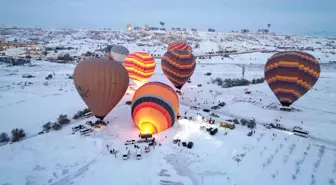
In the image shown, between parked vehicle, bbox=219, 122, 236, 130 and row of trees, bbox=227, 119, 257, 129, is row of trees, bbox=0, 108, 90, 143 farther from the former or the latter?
row of trees, bbox=227, 119, 257, 129

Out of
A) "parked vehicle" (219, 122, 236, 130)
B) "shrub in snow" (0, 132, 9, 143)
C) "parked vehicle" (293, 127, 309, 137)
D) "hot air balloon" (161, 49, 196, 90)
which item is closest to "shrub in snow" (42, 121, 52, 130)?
"shrub in snow" (0, 132, 9, 143)

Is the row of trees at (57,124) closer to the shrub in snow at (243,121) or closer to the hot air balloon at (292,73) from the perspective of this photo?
the shrub in snow at (243,121)

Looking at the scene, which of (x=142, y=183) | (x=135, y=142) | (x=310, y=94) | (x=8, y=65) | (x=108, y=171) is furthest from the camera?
(x=8, y=65)

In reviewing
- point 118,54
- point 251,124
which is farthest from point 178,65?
point 118,54

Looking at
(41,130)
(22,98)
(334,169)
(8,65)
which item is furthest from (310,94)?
(8,65)

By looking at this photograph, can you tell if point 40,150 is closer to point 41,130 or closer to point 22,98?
point 41,130
